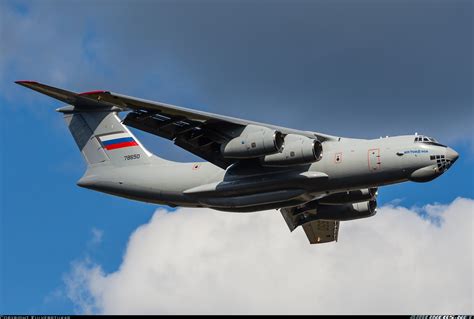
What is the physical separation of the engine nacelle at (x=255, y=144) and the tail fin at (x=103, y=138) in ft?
12.0

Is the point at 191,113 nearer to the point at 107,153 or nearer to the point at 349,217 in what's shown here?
the point at 107,153

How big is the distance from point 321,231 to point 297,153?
20.9 ft

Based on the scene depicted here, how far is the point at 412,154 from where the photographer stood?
22.7 m

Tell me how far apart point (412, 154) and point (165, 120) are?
612cm

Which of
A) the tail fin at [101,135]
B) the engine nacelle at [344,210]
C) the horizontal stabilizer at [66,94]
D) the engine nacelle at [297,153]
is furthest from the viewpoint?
the engine nacelle at [344,210]

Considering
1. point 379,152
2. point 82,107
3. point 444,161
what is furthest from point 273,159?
point 82,107

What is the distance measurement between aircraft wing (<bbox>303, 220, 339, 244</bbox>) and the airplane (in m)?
2.05

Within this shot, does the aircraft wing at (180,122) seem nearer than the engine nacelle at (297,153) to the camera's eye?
No

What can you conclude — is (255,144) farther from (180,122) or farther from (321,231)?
(321,231)

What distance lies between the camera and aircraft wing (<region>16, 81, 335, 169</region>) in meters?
23.2

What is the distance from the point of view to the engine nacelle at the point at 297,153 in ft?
74.9

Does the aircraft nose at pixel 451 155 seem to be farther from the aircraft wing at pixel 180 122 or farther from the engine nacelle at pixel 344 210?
the engine nacelle at pixel 344 210

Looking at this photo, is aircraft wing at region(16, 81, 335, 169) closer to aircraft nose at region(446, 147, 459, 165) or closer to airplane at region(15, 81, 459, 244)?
airplane at region(15, 81, 459, 244)

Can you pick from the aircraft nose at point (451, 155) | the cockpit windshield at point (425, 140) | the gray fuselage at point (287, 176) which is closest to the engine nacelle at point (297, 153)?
the gray fuselage at point (287, 176)
